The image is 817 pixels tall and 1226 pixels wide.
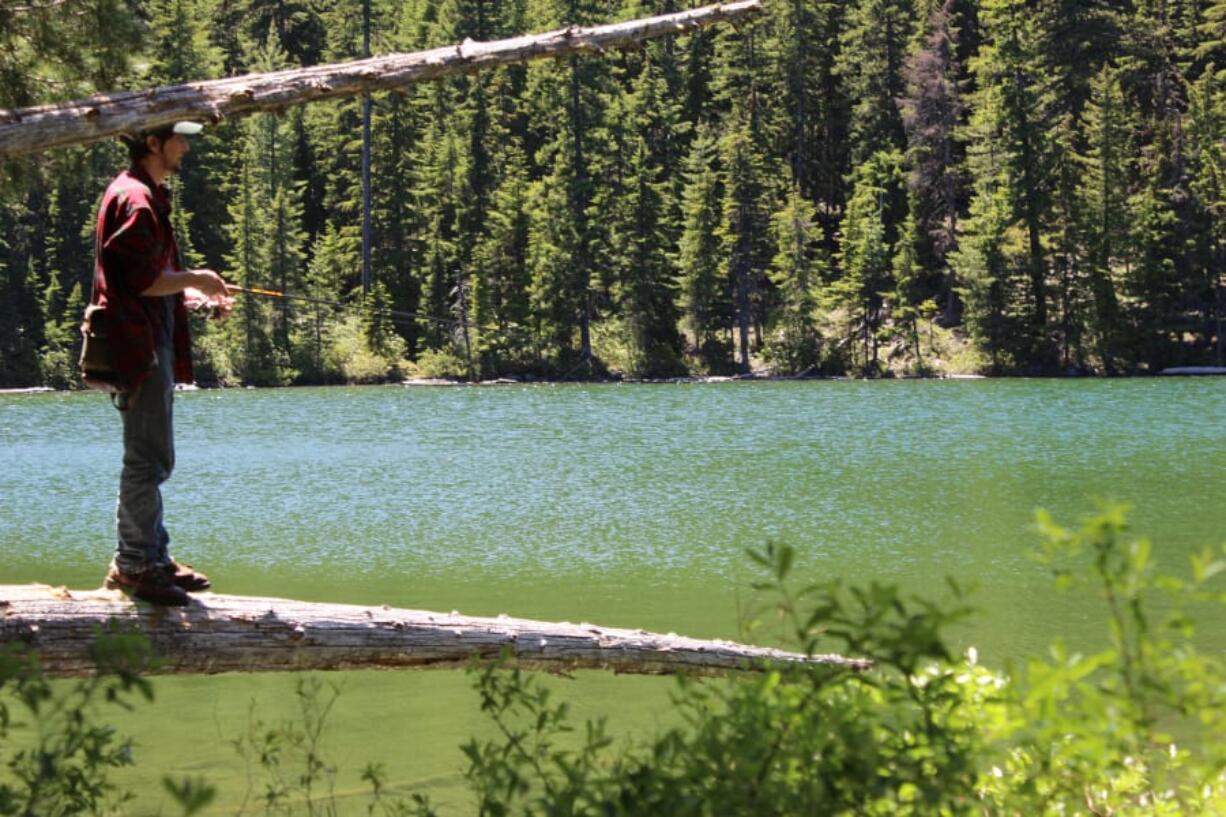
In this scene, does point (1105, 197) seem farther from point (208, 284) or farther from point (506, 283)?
point (208, 284)

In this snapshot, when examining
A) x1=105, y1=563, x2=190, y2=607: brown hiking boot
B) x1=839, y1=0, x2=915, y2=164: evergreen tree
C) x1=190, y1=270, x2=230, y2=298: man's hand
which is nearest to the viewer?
x1=190, y1=270, x2=230, y2=298: man's hand

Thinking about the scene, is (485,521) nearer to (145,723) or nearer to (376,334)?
(145,723)

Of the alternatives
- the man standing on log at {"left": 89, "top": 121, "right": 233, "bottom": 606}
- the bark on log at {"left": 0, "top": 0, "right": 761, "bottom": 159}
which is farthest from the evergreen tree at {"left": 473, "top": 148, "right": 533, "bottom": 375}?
the man standing on log at {"left": 89, "top": 121, "right": 233, "bottom": 606}

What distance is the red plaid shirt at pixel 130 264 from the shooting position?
4.83 meters

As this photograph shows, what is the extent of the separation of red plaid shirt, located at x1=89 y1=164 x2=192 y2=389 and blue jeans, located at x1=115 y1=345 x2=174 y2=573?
0.09 meters

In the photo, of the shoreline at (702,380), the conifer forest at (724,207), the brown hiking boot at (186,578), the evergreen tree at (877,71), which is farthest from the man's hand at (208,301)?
the evergreen tree at (877,71)

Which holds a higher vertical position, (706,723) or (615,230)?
(615,230)

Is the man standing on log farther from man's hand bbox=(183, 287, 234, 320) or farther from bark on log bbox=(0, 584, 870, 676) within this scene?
bark on log bbox=(0, 584, 870, 676)

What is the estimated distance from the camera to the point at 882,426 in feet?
98.0

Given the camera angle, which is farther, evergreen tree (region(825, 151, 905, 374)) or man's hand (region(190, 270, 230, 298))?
evergreen tree (region(825, 151, 905, 374))

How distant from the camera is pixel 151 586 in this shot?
5.01 m

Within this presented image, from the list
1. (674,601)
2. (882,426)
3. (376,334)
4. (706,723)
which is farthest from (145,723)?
(376,334)

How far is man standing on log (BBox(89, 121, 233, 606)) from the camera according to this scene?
485cm

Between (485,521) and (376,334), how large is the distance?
1521 inches
